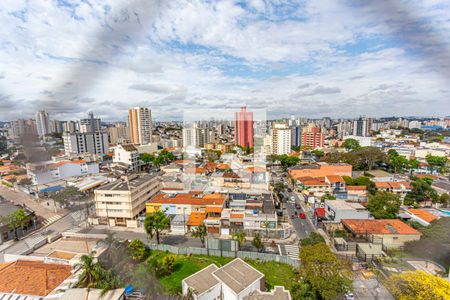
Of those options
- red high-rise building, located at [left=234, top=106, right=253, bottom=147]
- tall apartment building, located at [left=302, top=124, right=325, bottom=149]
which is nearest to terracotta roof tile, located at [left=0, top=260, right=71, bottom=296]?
red high-rise building, located at [left=234, top=106, right=253, bottom=147]

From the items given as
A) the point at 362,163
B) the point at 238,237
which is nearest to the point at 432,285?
the point at 238,237

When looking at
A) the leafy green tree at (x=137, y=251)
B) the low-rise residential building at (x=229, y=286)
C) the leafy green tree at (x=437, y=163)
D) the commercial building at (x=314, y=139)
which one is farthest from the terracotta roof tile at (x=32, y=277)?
the commercial building at (x=314, y=139)

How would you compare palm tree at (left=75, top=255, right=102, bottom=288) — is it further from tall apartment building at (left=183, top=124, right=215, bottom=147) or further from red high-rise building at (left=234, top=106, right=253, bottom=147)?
red high-rise building at (left=234, top=106, right=253, bottom=147)

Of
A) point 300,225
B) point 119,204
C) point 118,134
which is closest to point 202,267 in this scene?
point 300,225

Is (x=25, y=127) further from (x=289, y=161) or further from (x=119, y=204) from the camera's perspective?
(x=289, y=161)

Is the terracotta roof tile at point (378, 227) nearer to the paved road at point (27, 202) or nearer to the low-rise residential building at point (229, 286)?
the low-rise residential building at point (229, 286)

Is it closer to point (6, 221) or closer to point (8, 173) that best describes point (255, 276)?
point (6, 221)
